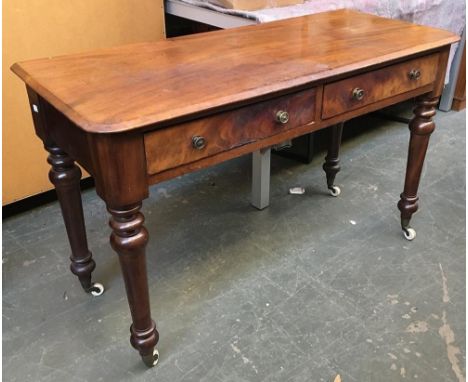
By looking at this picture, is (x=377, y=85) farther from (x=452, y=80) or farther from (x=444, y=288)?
(x=452, y=80)

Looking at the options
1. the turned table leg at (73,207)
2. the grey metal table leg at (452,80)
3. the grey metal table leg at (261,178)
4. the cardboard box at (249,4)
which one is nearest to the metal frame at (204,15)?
the cardboard box at (249,4)

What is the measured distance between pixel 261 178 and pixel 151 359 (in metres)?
0.87

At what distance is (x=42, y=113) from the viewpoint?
123 cm

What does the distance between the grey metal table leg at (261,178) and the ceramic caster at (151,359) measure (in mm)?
820

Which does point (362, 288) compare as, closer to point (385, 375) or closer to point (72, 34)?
point (385, 375)

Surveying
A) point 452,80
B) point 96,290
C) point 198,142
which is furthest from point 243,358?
point 452,80

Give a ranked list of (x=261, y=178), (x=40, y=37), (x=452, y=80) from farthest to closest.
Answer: (x=452, y=80)
(x=261, y=178)
(x=40, y=37)

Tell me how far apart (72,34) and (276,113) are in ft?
3.37

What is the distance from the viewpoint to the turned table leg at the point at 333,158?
1.97 m

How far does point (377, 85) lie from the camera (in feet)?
4.54

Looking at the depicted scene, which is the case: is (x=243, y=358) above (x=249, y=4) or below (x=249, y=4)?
below

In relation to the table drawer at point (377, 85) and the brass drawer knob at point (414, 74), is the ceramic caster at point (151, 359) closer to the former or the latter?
the table drawer at point (377, 85)

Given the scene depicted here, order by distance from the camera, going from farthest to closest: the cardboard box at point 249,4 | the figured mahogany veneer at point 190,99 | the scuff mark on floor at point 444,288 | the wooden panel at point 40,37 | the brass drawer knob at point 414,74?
1. the cardboard box at point 249,4
2. the wooden panel at point 40,37
3. the scuff mark on floor at point 444,288
4. the brass drawer knob at point 414,74
5. the figured mahogany veneer at point 190,99

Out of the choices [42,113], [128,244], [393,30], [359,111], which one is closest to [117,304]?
[128,244]
